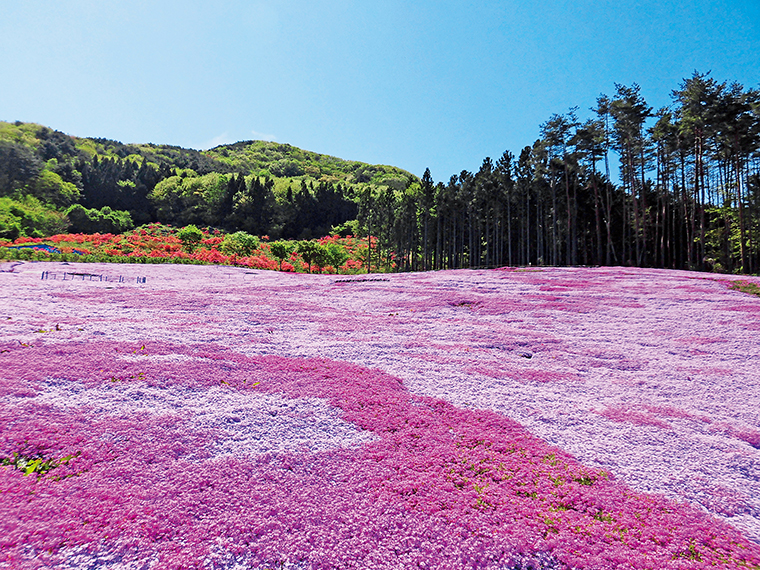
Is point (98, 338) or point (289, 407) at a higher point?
point (98, 338)

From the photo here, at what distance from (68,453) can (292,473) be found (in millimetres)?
3124

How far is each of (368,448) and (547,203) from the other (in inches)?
2416

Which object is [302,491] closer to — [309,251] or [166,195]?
[309,251]

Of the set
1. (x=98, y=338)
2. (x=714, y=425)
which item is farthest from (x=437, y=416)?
(x=98, y=338)

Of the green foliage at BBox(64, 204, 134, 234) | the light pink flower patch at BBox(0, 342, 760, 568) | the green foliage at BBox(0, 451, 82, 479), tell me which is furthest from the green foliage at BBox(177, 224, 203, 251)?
the green foliage at BBox(0, 451, 82, 479)

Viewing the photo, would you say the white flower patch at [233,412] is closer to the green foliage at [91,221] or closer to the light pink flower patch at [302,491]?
the light pink flower patch at [302,491]

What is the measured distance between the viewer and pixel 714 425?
25.1ft

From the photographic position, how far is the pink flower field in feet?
13.3

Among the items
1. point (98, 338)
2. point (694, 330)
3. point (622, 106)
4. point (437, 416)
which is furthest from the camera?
point (622, 106)

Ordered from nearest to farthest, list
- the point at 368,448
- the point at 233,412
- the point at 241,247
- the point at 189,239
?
the point at 368,448, the point at 233,412, the point at 189,239, the point at 241,247

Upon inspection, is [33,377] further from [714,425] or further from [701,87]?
[701,87]

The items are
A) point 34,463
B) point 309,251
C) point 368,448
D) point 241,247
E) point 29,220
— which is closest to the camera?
point 34,463

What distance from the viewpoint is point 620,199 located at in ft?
193

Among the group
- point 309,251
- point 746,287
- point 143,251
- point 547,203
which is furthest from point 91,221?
point 746,287
